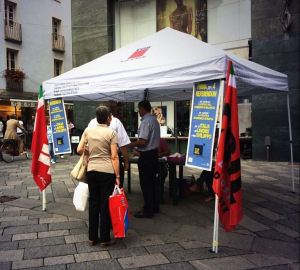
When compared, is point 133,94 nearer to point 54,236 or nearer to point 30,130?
point 54,236

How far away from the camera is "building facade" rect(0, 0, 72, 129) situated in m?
23.4

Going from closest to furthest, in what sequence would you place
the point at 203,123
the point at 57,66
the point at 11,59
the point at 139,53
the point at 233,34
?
the point at 203,123 < the point at 139,53 < the point at 233,34 < the point at 11,59 < the point at 57,66

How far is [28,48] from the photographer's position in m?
25.4

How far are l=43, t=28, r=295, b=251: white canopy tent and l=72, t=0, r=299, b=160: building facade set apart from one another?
528 cm

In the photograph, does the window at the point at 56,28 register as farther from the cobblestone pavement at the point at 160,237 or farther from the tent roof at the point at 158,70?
the tent roof at the point at 158,70

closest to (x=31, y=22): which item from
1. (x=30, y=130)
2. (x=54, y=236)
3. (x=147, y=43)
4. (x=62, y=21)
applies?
(x=62, y=21)

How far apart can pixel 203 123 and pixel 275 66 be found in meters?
8.12

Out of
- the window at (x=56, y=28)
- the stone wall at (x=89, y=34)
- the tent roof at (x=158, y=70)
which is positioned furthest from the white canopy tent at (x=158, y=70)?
the window at (x=56, y=28)

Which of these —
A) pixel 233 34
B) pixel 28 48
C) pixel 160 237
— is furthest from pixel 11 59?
pixel 160 237

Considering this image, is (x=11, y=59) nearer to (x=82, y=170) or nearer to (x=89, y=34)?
(x=89, y=34)

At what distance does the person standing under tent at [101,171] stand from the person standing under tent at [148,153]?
1.15 m

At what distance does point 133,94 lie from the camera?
967cm

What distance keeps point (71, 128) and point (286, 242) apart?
1259cm

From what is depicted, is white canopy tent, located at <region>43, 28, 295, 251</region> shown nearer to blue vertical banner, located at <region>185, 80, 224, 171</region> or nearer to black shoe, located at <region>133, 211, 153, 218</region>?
blue vertical banner, located at <region>185, 80, 224, 171</region>
